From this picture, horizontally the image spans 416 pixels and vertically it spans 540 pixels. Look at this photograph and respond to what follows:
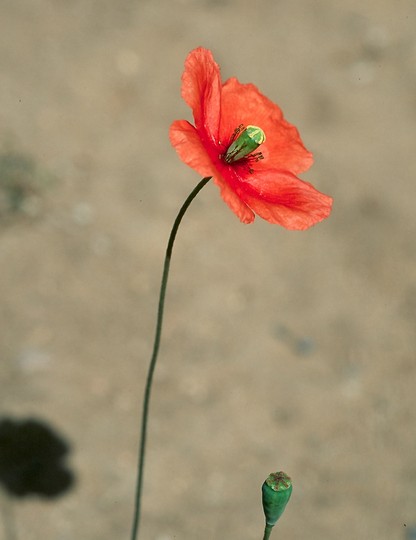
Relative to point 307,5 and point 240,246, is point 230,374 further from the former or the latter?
point 307,5

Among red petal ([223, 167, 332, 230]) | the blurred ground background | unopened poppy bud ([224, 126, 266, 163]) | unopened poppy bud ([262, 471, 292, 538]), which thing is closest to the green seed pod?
unopened poppy bud ([262, 471, 292, 538])

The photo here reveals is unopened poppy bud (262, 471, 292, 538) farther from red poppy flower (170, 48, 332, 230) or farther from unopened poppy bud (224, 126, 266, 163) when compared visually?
unopened poppy bud (224, 126, 266, 163)

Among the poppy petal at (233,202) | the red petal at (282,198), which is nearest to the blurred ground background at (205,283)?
the red petal at (282,198)

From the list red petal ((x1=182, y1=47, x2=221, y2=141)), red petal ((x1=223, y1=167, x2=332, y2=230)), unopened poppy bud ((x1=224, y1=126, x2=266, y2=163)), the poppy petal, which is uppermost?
red petal ((x1=182, y1=47, x2=221, y2=141))

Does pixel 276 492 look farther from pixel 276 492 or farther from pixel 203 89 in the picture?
pixel 203 89

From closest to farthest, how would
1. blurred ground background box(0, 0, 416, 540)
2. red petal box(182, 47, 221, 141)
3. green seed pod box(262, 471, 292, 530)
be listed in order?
1. green seed pod box(262, 471, 292, 530)
2. red petal box(182, 47, 221, 141)
3. blurred ground background box(0, 0, 416, 540)

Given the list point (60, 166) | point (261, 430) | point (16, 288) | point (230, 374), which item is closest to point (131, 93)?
point (60, 166)

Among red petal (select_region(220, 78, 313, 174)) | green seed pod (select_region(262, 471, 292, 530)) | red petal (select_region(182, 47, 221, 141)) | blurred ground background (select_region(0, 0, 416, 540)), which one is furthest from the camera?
blurred ground background (select_region(0, 0, 416, 540))

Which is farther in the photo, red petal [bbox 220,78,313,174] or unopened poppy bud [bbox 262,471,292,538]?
red petal [bbox 220,78,313,174]

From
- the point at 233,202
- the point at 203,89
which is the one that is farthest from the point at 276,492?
the point at 203,89
